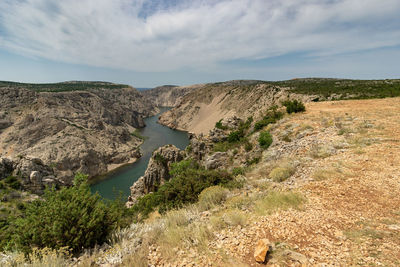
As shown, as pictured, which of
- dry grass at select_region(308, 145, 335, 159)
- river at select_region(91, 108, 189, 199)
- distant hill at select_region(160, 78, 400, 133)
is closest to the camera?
dry grass at select_region(308, 145, 335, 159)

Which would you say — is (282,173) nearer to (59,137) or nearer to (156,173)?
(156,173)

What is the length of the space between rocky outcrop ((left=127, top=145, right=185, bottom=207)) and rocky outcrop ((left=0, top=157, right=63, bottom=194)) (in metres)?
10.4

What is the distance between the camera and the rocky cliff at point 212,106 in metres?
67.0

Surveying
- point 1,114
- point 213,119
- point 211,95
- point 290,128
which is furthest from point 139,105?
point 290,128

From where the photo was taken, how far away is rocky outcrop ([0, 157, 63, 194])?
21.9 meters

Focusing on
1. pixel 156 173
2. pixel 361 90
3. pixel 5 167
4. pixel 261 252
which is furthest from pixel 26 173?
pixel 361 90

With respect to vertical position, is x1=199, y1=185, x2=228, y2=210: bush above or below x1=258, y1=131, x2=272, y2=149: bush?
below

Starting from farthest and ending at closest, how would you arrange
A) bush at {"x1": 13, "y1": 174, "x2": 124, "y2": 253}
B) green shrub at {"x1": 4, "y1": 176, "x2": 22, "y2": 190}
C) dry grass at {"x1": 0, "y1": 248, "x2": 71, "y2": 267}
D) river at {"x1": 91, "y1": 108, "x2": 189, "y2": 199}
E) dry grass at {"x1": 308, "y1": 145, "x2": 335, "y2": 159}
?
river at {"x1": 91, "y1": 108, "x2": 189, "y2": 199} → green shrub at {"x1": 4, "y1": 176, "x2": 22, "y2": 190} → dry grass at {"x1": 308, "y1": 145, "x2": 335, "y2": 159} → bush at {"x1": 13, "y1": 174, "x2": 124, "y2": 253} → dry grass at {"x1": 0, "y1": 248, "x2": 71, "y2": 267}

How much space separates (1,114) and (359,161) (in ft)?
228

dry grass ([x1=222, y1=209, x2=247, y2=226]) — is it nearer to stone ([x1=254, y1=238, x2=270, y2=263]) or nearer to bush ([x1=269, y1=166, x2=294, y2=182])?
stone ([x1=254, y1=238, x2=270, y2=263])

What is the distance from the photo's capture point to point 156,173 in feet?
90.5

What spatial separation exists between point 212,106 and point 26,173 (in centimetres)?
7747

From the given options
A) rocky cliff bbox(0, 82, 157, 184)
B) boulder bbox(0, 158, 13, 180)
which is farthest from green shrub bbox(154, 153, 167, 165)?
rocky cliff bbox(0, 82, 157, 184)

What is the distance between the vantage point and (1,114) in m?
45.4
